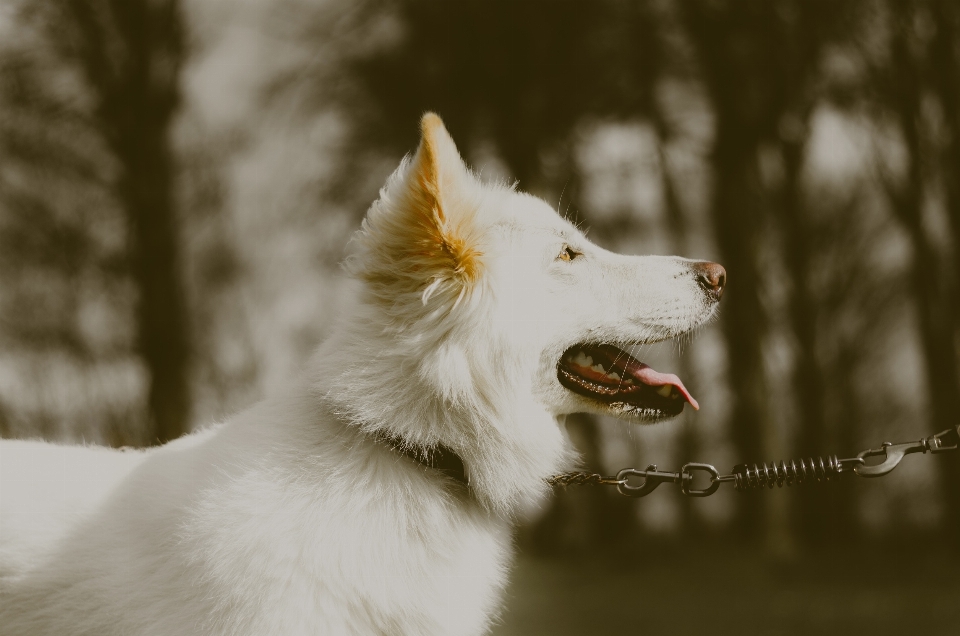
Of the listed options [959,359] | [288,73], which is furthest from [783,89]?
[288,73]

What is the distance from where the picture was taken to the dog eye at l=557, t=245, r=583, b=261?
3.63 meters

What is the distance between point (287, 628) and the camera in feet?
8.87

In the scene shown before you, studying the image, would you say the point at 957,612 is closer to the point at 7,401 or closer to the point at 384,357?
the point at 384,357

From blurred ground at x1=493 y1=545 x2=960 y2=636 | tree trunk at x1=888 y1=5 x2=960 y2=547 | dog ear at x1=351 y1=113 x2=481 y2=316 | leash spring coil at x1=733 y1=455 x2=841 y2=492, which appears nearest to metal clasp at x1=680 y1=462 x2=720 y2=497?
leash spring coil at x1=733 y1=455 x2=841 y2=492

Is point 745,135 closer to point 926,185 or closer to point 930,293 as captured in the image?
point 926,185

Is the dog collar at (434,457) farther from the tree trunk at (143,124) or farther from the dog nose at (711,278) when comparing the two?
the tree trunk at (143,124)

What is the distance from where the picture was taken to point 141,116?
452 inches

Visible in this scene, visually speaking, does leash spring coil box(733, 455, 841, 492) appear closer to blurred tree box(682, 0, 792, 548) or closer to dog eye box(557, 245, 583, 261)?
dog eye box(557, 245, 583, 261)

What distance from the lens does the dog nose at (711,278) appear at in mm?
3611

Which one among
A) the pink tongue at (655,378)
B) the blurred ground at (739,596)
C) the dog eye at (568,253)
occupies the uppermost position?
the dog eye at (568,253)

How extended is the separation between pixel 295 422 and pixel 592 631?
6.60 meters

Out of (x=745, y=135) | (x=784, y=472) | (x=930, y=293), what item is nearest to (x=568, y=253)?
(x=784, y=472)

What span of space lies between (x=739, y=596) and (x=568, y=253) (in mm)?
8780

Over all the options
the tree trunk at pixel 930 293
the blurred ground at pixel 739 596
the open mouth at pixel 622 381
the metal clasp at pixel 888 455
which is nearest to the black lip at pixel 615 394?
the open mouth at pixel 622 381
